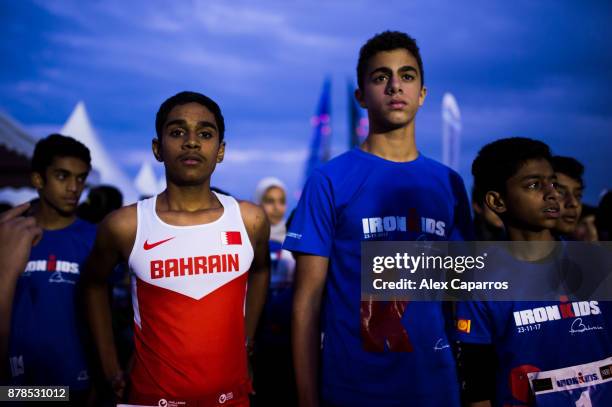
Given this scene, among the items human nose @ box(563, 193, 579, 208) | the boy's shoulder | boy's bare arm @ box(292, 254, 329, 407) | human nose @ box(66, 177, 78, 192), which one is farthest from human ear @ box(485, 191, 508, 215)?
human nose @ box(66, 177, 78, 192)

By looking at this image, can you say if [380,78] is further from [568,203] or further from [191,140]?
[568,203]

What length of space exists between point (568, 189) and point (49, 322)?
11.8ft

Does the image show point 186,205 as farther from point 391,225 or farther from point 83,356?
point 83,356

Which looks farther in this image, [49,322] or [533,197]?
[49,322]

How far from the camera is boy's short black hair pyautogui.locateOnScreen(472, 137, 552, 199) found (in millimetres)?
2415

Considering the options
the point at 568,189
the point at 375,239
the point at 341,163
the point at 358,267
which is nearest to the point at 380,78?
the point at 341,163

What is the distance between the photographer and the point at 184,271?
2279mm

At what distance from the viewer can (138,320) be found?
229cm

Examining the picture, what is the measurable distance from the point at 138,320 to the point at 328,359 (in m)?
0.90

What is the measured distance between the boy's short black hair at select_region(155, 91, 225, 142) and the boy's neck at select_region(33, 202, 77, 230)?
1334 mm

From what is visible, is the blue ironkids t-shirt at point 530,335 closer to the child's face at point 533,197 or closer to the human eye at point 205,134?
the child's face at point 533,197

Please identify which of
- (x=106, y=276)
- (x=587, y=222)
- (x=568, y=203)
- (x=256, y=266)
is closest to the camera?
(x=106, y=276)

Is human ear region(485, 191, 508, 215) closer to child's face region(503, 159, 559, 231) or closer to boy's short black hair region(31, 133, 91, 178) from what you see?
child's face region(503, 159, 559, 231)

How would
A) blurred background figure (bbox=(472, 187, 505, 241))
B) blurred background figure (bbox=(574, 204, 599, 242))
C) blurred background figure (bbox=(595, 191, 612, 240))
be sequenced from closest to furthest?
blurred background figure (bbox=(595, 191, 612, 240)) → blurred background figure (bbox=(472, 187, 505, 241)) → blurred background figure (bbox=(574, 204, 599, 242))
